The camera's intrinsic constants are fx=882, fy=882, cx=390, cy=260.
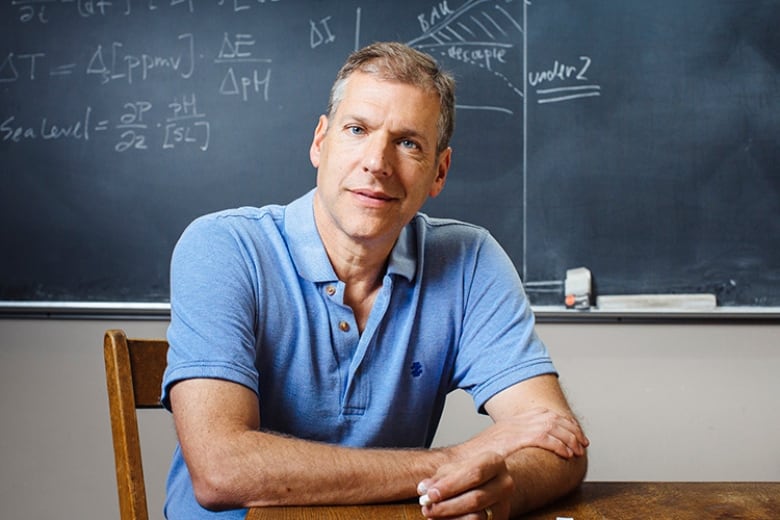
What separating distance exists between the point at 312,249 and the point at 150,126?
1.48 meters

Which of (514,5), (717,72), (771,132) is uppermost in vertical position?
(514,5)

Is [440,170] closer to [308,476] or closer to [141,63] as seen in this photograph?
[308,476]

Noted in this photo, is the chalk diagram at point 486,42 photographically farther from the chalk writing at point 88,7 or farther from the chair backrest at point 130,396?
the chair backrest at point 130,396

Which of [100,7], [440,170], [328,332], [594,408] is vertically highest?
[100,7]

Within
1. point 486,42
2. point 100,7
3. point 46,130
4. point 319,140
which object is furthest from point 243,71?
point 319,140

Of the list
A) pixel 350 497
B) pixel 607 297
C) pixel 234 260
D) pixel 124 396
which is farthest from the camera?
pixel 607 297

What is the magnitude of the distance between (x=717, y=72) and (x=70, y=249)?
2191 mm

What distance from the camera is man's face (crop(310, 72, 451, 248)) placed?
1.61 m

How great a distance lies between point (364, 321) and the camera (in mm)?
1653

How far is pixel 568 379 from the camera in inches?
114

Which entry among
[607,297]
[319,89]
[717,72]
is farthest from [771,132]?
[319,89]

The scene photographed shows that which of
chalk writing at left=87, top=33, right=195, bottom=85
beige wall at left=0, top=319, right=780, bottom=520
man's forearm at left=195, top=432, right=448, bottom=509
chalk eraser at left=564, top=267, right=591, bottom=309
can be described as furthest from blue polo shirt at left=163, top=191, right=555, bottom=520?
chalk writing at left=87, top=33, right=195, bottom=85

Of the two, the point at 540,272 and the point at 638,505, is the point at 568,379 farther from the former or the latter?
the point at 638,505

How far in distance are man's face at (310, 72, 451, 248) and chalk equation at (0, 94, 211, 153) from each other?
1.33 meters
